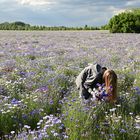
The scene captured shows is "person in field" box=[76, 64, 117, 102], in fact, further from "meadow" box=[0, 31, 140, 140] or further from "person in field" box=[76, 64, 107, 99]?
"meadow" box=[0, 31, 140, 140]

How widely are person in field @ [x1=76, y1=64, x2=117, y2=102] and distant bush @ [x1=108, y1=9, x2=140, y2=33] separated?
108ft

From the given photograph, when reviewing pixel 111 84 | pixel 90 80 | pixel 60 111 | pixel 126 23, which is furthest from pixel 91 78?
pixel 126 23

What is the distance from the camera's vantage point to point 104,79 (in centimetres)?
709

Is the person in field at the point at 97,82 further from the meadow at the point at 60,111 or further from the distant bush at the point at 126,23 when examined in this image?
the distant bush at the point at 126,23

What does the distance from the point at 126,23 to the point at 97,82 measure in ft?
109

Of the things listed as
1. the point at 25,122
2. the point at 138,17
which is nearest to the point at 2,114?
the point at 25,122

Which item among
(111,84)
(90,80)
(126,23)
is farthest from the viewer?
(126,23)

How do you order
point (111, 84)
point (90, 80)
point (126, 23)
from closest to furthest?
1. point (111, 84)
2. point (90, 80)
3. point (126, 23)

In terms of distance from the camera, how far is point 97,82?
23.7 ft

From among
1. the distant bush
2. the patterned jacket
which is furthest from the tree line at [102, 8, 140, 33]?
the patterned jacket

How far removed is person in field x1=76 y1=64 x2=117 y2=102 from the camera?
22.0 ft

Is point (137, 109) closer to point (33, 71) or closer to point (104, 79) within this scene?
point (104, 79)

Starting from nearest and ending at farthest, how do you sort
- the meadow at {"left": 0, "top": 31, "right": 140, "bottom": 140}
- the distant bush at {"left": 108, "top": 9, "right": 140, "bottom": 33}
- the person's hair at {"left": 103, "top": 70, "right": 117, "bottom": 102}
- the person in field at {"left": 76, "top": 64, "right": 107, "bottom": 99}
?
the meadow at {"left": 0, "top": 31, "right": 140, "bottom": 140}
the person's hair at {"left": 103, "top": 70, "right": 117, "bottom": 102}
the person in field at {"left": 76, "top": 64, "right": 107, "bottom": 99}
the distant bush at {"left": 108, "top": 9, "right": 140, "bottom": 33}

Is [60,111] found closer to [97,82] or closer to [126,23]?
[97,82]
